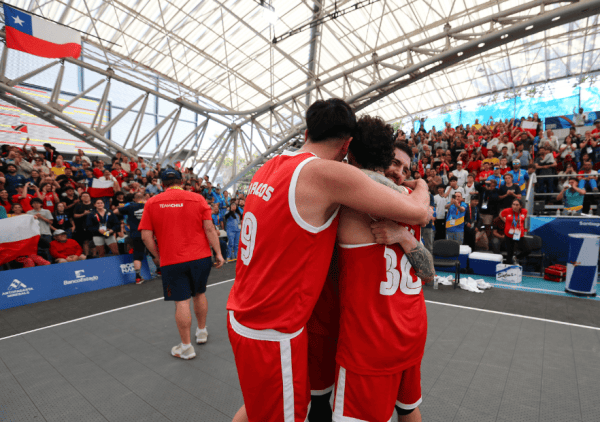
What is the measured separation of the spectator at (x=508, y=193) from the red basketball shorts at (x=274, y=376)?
27.4 feet

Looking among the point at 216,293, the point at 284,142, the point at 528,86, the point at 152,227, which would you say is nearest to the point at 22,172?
the point at 216,293

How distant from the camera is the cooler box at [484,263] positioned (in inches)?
273

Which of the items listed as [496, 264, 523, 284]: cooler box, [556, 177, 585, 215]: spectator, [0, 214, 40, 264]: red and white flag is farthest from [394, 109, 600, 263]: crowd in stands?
[0, 214, 40, 264]: red and white flag

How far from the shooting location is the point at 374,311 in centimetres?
132

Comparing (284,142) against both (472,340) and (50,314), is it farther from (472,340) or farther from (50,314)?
(472,340)

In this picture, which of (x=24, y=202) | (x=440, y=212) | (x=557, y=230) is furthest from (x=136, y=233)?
(x=557, y=230)

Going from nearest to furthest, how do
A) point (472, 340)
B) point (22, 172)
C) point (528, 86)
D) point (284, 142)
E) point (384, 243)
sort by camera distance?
point (384, 243) < point (472, 340) < point (22, 172) < point (284, 142) < point (528, 86)

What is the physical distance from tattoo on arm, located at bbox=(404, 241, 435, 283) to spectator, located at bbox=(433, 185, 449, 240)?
758cm

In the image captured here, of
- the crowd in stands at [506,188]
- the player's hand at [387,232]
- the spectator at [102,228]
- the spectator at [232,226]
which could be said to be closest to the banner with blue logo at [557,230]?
the crowd in stands at [506,188]

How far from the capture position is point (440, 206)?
27.7 feet

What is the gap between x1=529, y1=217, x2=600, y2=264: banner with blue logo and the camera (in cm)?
674

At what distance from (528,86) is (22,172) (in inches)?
1170

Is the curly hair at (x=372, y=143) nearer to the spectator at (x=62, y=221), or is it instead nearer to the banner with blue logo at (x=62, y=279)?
the banner with blue logo at (x=62, y=279)

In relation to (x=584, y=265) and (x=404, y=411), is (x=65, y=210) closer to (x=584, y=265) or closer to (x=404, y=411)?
(x=404, y=411)
